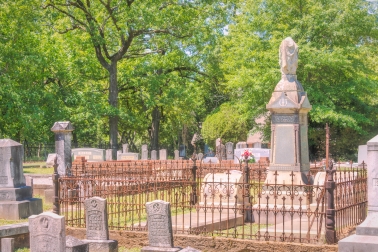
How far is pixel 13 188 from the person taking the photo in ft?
52.1

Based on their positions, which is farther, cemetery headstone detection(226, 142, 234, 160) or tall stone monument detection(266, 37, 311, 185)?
cemetery headstone detection(226, 142, 234, 160)

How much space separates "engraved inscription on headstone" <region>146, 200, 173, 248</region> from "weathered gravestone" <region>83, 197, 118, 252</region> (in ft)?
3.54

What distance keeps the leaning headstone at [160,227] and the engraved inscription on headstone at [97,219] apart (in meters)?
1.09

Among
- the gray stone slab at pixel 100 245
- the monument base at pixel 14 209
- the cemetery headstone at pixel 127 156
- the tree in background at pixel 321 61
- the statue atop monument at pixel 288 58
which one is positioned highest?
the tree in background at pixel 321 61

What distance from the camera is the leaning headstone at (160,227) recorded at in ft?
33.6

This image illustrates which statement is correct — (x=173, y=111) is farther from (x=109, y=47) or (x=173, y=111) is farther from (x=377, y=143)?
(x=377, y=143)

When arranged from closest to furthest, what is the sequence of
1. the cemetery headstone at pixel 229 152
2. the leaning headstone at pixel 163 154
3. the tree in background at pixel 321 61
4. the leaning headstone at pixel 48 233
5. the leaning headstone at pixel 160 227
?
the leaning headstone at pixel 48 233 < the leaning headstone at pixel 160 227 < the cemetery headstone at pixel 229 152 < the tree in background at pixel 321 61 < the leaning headstone at pixel 163 154

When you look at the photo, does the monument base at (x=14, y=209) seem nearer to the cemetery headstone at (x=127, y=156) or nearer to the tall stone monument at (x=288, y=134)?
the tall stone monument at (x=288, y=134)

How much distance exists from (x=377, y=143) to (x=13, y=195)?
9809 millimetres

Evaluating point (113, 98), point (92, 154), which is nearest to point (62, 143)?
point (92, 154)

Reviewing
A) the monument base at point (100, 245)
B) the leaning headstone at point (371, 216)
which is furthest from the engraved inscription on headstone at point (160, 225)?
the leaning headstone at point (371, 216)

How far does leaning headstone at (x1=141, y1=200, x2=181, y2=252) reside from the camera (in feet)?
33.6

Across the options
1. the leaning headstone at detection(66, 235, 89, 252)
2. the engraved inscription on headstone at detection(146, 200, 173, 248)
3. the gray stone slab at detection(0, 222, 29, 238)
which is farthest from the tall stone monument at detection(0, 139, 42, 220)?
the leaning headstone at detection(66, 235, 89, 252)

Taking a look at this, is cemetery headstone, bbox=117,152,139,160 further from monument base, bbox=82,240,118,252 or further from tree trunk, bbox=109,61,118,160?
monument base, bbox=82,240,118,252
